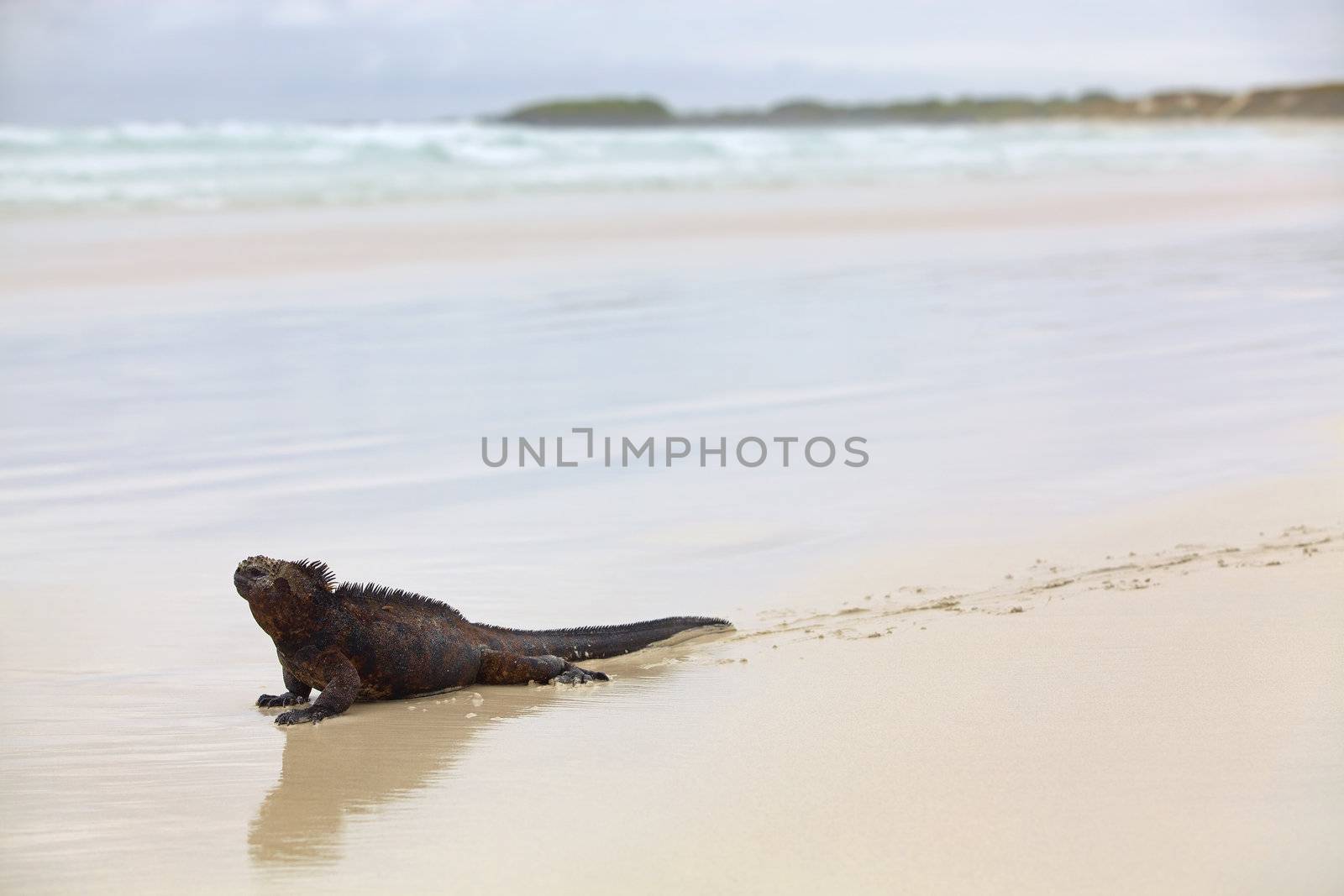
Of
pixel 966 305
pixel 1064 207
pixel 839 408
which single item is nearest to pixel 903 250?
pixel 966 305

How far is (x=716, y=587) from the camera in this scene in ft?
18.9

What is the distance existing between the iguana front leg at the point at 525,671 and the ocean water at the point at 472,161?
855 inches

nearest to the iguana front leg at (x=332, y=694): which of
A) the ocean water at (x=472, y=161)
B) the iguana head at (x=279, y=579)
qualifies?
the iguana head at (x=279, y=579)

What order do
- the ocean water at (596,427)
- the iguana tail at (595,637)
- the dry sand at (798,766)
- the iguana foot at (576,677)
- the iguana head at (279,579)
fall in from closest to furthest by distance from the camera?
the dry sand at (798,766) → the iguana head at (279,579) → the iguana foot at (576,677) → the iguana tail at (595,637) → the ocean water at (596,427)

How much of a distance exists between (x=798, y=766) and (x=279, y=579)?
1.73 m

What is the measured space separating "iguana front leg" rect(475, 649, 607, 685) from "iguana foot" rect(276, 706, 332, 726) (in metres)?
0.57

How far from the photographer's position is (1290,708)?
13.5 ft

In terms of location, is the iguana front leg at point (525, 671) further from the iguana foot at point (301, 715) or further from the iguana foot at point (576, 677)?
the iguana foot at point (301, 715)

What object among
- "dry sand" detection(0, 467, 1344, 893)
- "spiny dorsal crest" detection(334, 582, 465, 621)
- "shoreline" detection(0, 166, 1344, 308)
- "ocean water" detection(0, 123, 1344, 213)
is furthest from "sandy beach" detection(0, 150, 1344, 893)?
"ocean water" detection(0, 123, 1344, 213)

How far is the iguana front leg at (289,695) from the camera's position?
4.58 metres

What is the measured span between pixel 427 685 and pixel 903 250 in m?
14.1

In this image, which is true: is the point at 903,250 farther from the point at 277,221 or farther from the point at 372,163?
the point at 372,163

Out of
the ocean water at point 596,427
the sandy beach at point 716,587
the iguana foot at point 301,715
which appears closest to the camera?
the sandy beach at point 716,587

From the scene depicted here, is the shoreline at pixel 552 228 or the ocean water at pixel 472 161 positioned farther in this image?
the ocean water at pixel 472 161
